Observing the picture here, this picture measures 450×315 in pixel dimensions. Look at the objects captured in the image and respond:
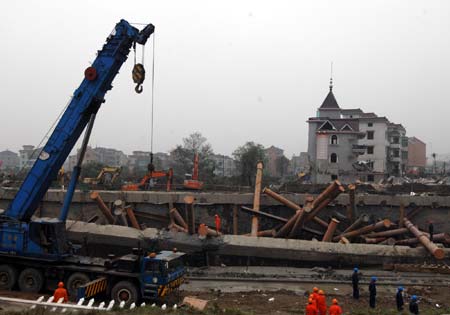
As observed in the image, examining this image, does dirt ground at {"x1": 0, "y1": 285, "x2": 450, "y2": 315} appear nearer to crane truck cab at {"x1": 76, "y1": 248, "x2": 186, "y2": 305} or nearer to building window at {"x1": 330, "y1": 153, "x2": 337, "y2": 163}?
crane truck cab at {"x1": 76, "y1": 248, "x2": 186, "y2": 305}

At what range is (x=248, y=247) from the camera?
1752 cm

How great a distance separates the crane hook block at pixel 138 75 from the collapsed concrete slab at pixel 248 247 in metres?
6.31

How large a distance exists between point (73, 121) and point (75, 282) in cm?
423

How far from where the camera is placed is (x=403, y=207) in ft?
68.0

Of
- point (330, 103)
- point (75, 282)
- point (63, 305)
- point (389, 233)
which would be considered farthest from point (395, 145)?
point (63, 305)

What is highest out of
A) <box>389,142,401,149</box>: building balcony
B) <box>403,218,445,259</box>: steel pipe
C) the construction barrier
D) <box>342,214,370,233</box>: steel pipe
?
<box>389,142,401,149</box>: building balcony

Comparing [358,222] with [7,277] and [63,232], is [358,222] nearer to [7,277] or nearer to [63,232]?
[63,232]

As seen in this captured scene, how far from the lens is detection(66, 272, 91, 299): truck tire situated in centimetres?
1171

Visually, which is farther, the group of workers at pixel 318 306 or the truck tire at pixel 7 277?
the truck tire at pixel 7 277

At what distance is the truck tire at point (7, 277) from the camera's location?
480 inches

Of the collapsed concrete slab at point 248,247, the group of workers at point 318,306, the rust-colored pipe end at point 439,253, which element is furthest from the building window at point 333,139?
the group of workers at point 318,306

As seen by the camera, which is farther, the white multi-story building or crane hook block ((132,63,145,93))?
the white multi-story building

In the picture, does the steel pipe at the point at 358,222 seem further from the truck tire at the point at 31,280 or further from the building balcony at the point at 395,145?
the building balcony at the point at 395,145

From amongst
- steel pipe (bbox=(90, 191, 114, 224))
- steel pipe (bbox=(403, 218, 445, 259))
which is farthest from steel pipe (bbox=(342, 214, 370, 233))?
steel pipe (bbox=(90, 191, 114, 224))
